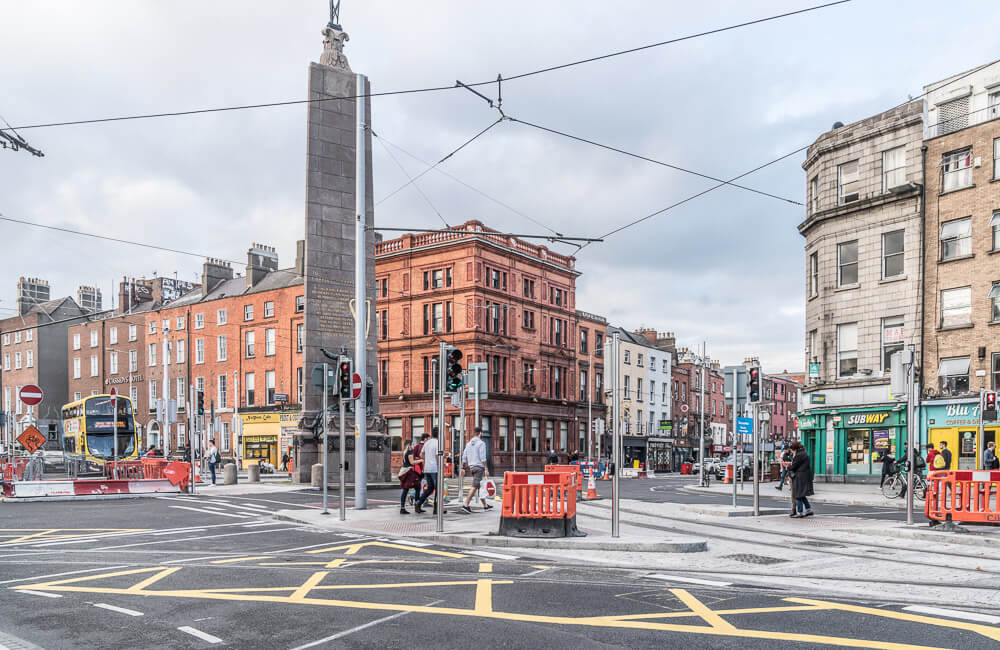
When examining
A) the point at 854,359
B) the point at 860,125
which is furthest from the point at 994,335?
the point at 860,125

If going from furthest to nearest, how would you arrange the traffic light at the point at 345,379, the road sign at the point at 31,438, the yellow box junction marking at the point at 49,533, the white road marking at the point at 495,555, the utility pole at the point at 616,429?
the road sign at the point at 31,438
the traffic light at the point at 345,379
the yellow box junction marking at the point at 49,533
the utility pole at the point at 616,429
the white road marking at the point at 495,555

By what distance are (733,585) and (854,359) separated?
1145 inches

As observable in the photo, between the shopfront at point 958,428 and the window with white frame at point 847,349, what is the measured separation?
11.5 ft

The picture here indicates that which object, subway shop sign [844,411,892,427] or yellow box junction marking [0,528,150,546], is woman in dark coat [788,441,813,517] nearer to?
yellow box junction marking [0,528,150,546]

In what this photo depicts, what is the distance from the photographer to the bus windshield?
4262 centimetres

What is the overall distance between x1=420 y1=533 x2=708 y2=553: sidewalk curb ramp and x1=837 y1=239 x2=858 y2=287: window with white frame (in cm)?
2651

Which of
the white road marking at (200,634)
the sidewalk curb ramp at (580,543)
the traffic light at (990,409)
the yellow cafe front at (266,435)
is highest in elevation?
the traffic light at (990,409)

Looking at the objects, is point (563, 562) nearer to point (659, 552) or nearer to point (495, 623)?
point (659, 552)

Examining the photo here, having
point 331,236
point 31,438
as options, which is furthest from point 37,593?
point 331,236

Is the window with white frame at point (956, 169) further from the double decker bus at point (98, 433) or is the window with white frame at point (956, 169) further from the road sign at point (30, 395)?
the double decker bus at point (98, 433)

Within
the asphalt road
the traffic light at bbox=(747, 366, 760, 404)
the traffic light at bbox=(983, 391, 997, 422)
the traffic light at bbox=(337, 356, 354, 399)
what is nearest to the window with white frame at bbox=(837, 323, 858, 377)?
the traffic light at bbox=(983, 391, 997, 422)

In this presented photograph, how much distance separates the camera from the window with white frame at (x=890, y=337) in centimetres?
3391

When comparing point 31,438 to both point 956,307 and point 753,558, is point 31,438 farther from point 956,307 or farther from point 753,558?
point 956,307

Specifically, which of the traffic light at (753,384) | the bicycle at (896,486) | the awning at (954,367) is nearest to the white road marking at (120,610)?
the traffic light at (753,384)
